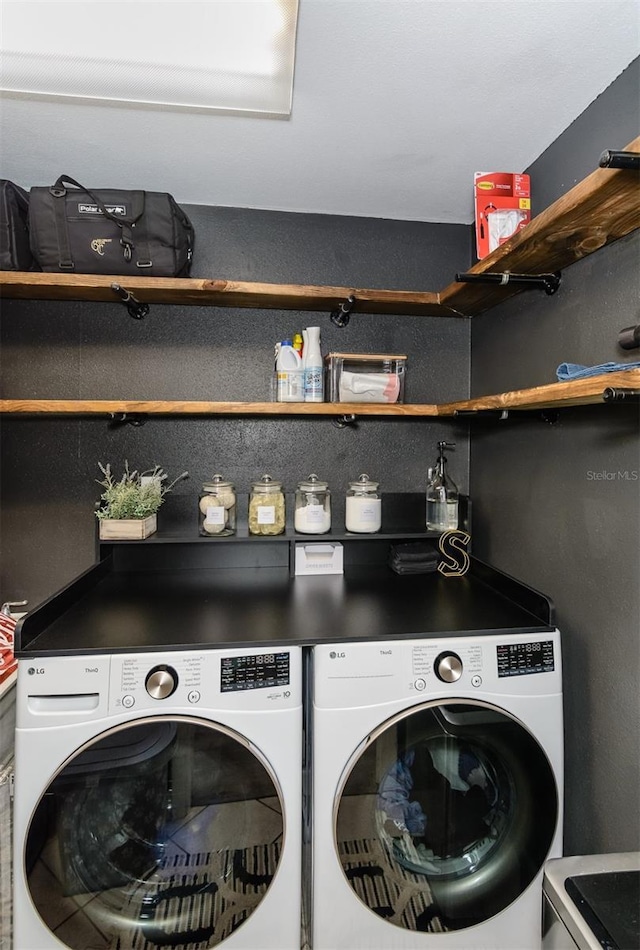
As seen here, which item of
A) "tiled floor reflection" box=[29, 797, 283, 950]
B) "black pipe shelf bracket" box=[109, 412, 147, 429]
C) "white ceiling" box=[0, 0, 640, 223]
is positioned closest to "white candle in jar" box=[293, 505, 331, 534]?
"black pipe shelf bracket" box=[109, 412, 147, 429]

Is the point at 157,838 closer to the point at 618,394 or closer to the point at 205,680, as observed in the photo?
the point at 205,680

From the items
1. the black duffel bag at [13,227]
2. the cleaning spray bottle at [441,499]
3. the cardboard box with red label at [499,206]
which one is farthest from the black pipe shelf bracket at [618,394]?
the black duffel bag at [13,227]

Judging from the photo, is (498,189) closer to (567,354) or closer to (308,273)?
(567,354)

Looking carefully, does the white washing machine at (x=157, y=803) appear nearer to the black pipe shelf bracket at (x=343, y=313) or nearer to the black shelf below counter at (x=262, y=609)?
the black shelf below counter at (x=262, y=609)

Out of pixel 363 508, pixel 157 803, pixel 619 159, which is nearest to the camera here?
pixel 619 159

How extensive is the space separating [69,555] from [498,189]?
203cm

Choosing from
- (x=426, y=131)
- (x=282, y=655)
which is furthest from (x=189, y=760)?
(x=426, y=131)

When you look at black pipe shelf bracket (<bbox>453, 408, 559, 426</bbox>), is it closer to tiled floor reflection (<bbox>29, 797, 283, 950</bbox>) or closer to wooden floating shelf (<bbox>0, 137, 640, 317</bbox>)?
wooden floating shelf (<bbox>0, 137, 640, 317</bbox>)

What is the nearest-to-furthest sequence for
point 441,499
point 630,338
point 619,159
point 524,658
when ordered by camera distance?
1. point 619,159
2. point 630,338
3. point 524,658
4. point 441,499

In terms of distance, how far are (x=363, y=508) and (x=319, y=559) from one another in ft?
0.87

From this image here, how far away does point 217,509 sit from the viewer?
6.03ft

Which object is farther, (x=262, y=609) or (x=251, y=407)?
(x=251, y=407)

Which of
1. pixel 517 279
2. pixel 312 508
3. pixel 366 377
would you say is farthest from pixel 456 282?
pixel 312 508

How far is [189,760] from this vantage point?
124 cm
